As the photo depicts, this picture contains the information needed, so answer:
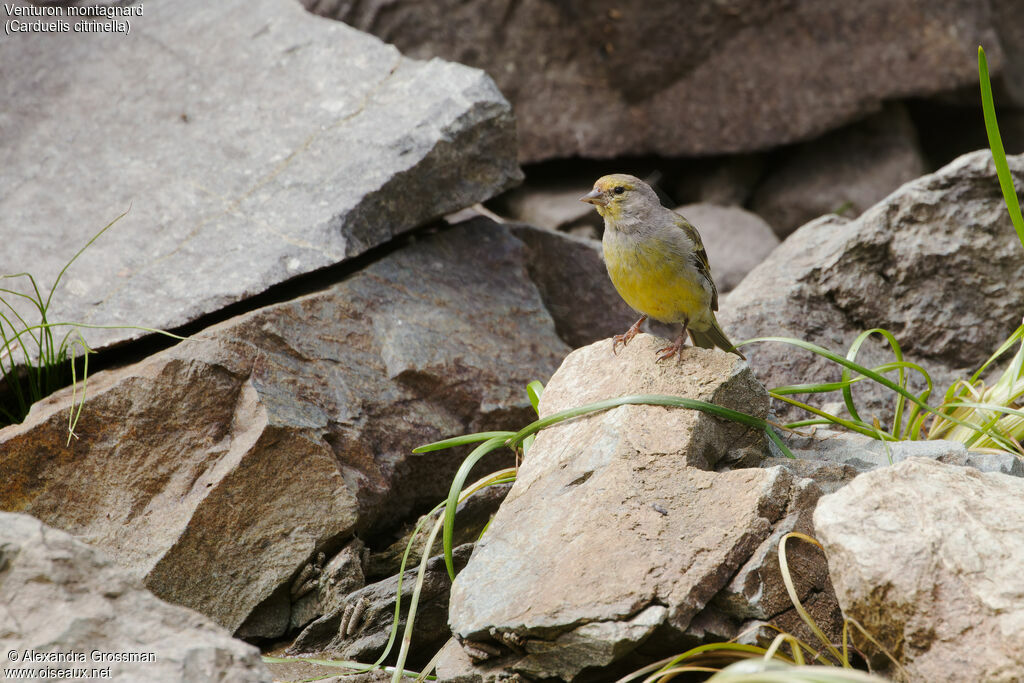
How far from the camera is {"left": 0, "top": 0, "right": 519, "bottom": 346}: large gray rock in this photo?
4.66 meters

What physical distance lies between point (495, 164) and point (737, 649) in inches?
127

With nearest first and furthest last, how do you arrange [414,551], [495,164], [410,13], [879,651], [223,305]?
1. [879,651]
2. [414,551]
3. [223,305]
4. [495,164]
5. [410,13]

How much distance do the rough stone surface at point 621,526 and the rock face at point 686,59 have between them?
4430 mm

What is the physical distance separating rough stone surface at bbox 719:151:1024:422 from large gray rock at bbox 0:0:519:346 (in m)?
1.73

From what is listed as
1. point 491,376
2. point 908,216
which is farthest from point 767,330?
point 491,376

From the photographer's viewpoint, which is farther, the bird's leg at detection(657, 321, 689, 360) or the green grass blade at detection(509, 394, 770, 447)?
the bird's leg at detection(657, 321, 689, 360)

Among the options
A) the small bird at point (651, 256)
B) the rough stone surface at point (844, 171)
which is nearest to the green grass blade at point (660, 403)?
the small bird at point (651, 256)

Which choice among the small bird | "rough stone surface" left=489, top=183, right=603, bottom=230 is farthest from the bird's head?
"rough stone surface" left=489, top=183, right=603, bottom=230

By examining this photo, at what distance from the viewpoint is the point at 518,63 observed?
7.64m

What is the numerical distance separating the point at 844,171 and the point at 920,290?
11.2 ft

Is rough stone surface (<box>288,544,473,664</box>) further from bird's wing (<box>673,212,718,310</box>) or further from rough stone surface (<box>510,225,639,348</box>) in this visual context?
rough stone surface (<box>510,225,639,348</box>)

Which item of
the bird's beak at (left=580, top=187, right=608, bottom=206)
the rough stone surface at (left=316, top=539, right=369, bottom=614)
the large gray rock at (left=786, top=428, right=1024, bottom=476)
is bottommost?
the rough stone surface at (left=316, top=539, right=369, bottom=614)

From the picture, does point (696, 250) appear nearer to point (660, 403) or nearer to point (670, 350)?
point (670, 350)

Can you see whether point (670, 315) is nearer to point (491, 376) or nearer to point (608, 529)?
point (491, 376)
